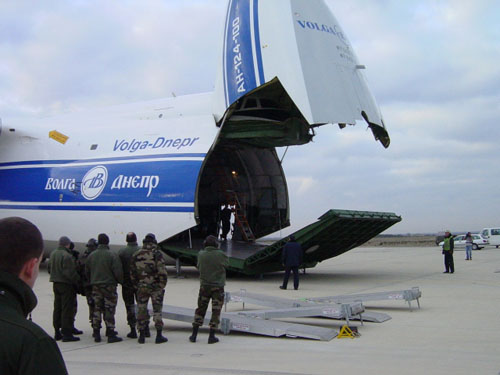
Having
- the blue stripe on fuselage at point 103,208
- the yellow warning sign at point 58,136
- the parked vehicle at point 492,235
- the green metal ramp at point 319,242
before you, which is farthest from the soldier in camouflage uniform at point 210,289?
the parked vehicle at point 492,235

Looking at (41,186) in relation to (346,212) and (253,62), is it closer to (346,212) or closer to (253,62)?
(253,62)

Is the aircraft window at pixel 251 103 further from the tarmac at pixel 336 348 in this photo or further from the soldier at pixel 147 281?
the soldier at pixel 147 281

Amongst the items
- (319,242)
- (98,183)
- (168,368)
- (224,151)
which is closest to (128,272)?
(168,368)

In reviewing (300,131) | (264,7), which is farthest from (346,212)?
(264,7)

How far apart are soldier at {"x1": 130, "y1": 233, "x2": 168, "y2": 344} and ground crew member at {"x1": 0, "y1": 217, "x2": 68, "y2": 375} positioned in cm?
541

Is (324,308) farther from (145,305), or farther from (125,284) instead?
(125,284)

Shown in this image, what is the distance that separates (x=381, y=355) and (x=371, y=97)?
10059 millimetres

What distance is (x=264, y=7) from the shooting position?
1387 centimetres

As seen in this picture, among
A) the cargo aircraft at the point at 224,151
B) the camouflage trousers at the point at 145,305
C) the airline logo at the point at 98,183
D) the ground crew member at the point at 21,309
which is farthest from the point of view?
the airline logo at the point at 98,183

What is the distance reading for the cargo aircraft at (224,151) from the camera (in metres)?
13.6

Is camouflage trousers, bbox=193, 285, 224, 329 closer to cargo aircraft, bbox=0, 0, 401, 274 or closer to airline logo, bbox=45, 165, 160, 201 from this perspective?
cargo aircraft, bbox=0, 0, 401, 274

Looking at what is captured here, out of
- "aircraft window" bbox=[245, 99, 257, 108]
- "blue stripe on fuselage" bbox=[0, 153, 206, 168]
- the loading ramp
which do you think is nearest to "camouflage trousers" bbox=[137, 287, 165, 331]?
the loading ramp

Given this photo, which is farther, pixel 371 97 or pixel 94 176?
pixel 94 176

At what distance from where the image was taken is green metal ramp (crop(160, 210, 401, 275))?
14.4m
